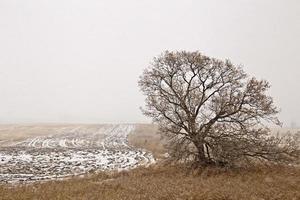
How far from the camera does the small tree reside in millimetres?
24766

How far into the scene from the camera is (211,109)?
2644 centimetres

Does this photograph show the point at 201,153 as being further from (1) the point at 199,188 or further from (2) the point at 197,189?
(2) the point at 197,189

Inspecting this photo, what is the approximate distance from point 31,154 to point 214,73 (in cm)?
2566

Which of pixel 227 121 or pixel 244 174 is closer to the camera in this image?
pixel 244 174

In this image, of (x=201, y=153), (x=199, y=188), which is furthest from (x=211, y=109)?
(x=199, y=188)

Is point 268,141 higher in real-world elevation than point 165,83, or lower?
lower

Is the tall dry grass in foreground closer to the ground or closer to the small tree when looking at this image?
the ground

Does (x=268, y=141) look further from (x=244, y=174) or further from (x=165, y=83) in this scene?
(x=165, y=83)

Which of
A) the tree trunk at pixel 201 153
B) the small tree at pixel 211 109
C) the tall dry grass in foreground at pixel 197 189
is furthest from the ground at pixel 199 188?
the small tree at pixel 211 109

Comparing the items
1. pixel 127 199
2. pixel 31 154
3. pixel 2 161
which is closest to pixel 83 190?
pixel 127 199

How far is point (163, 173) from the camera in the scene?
25.4 meters

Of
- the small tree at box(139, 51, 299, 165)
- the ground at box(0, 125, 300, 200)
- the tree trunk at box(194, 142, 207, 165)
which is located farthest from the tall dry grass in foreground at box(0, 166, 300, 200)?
the tree trunk at box(194, 142, 207, 165)

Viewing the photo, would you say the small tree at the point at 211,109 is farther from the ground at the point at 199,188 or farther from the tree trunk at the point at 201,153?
the ground at the point at 199,188

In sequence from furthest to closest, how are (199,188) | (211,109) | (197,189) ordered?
(211,109) → (199,188) → (197,189)
